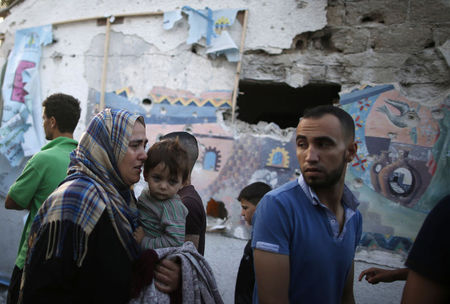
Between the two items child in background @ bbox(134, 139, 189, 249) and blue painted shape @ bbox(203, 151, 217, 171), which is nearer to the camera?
child in background @ bbox(134, 139, 189, 249)

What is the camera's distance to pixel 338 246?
1439 millimetres

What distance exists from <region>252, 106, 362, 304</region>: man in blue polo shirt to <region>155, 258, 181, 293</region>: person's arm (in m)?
0.37

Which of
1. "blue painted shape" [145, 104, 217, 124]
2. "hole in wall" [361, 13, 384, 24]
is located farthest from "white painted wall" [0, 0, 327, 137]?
"hole in wall" [361, 13, 384, 24]

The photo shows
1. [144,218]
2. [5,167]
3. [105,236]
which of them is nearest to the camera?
[105,236]

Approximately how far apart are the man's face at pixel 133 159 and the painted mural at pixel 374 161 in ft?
6.77

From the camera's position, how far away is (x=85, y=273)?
4.09 ft

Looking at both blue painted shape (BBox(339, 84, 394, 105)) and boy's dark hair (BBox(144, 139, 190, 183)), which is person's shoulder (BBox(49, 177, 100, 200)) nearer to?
boy's dark hair (BBox(144, 139, 190, 183))

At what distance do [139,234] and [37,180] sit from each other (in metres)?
1.09

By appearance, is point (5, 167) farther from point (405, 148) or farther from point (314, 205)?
point (405, 148)

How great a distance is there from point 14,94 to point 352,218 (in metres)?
4.87

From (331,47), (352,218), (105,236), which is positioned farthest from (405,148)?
(105,236)

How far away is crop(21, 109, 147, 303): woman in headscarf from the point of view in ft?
3.98

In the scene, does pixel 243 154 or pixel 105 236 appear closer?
pixel 105 236

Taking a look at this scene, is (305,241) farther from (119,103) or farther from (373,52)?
(119,103)
